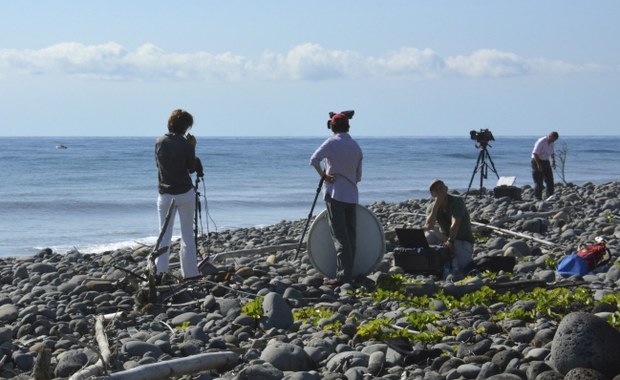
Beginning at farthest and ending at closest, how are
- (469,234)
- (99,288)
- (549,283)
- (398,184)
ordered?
(398,184)
(469,234)
(99,288)
(549,283)

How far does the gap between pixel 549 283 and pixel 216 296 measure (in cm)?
288

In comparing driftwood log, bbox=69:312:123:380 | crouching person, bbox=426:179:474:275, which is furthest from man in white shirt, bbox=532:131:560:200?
driftwood log, bbox=69:312:123:380

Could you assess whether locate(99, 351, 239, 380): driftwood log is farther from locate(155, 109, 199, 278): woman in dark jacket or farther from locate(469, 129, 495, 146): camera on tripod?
locate(469, 129, 495, 146): camera on tripod

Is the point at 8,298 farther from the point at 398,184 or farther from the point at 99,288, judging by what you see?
the point at 398,184

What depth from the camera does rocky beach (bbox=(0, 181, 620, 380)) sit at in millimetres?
5879

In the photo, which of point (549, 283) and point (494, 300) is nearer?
point (494, 300)

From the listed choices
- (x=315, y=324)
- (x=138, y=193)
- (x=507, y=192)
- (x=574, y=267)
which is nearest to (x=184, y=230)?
(x=315, y=324)

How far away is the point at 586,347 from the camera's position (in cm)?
563

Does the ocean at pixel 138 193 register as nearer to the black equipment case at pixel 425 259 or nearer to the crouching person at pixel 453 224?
the black equipment case at pixel 425 259

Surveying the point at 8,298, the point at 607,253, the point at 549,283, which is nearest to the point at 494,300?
the point at 549,283

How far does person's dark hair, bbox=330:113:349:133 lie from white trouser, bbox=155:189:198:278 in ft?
4.69

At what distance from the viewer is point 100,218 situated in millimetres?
25500

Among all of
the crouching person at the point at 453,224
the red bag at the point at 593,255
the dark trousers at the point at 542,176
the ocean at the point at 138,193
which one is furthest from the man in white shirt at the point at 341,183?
the dark trousers at the point at 542,176

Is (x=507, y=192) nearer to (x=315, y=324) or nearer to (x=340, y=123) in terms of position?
(x=340, y=123)
